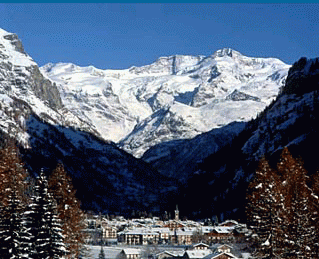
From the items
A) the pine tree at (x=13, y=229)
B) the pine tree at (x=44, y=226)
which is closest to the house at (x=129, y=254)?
the pine tree at (x=44, y=226)

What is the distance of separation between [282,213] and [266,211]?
148 cm

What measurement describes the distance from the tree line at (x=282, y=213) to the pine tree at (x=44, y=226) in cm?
1763

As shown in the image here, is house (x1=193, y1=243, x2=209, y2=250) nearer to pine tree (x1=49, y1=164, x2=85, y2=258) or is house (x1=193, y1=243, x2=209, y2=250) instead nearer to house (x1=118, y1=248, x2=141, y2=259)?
house (x1=118, y1=248, x2=141, y2=259)

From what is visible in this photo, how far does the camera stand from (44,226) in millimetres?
52000

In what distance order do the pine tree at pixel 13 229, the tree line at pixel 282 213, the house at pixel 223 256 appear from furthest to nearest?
the house at pixel 223 256, the tree line at pixel 282 213, the pine tree at pixel 13 229

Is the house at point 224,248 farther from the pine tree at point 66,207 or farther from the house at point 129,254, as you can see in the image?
the pine tree at point 66,207

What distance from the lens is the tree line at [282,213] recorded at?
5684 cm

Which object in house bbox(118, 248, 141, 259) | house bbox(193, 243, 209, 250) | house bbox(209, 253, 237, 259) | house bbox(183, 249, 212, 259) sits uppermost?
house bbox(193, 243, 209, 250)

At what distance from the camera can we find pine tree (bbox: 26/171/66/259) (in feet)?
170

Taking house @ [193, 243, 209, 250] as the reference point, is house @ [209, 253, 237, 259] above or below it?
below

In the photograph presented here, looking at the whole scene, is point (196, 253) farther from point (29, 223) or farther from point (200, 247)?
point (29, 223)

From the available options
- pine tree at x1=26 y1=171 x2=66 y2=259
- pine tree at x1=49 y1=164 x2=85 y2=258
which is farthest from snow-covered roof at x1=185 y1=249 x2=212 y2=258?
pine tree at x1=26 y1=171 x2=66 y2=259

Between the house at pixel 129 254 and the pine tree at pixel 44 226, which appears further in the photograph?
the house at pixel 129 254

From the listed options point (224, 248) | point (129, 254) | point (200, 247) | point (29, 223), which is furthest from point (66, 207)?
point (200, 247)
